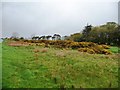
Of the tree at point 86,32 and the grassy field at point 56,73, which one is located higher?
the tree at point 86,32

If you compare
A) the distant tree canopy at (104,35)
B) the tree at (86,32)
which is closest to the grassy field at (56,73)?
the distant tree canopy at (104,35)

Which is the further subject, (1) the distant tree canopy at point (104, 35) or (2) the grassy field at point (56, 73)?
(1) the distant tree canopy at point (104, 35)

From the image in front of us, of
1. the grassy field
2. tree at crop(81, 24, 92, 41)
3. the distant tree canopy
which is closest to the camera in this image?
the grassy field

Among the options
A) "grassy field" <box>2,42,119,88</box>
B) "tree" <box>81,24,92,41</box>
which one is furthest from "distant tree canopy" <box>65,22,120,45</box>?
"grassy field" <box>2,42,119,88</box>

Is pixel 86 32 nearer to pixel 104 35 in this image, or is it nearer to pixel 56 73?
pixel 104 35

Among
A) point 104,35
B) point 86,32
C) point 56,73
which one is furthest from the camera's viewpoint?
point 86,32

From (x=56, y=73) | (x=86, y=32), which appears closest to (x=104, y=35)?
(x=86, y=32)

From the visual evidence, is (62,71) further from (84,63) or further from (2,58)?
(2,58)

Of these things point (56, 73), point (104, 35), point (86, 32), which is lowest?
point (56, 73)

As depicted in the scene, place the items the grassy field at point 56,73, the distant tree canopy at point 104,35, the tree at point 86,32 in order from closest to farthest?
the grassy field at point 56,73
the distant tree canopy at point 104,35
the tree at point 86,32

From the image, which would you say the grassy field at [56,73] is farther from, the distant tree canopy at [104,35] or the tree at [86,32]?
the tree at [86,32]

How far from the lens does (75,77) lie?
26656mm

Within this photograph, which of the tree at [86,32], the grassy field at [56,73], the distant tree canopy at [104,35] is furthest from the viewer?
the tree at [86,32]

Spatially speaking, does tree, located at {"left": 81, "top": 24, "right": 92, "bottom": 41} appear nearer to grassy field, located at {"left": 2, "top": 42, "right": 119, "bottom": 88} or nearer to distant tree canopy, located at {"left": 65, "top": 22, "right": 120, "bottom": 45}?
distant tree canopy, located at {"left": 65, "top": 22, "right": 120, "bottom": 45}
